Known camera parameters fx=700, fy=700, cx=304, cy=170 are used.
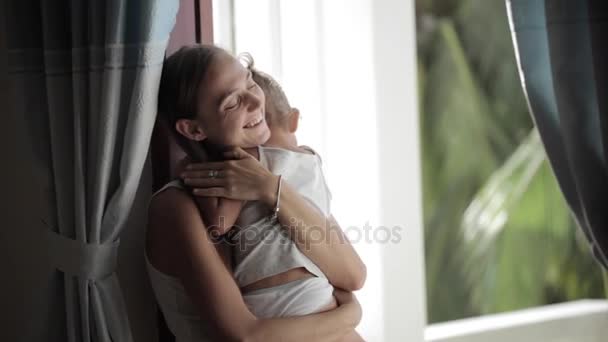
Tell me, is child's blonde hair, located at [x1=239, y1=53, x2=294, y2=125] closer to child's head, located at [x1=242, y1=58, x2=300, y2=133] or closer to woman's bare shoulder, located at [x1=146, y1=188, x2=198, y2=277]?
child's head, located at [x1=242, y1=58, x2=300, y2=133]

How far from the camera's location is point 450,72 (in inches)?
92.8

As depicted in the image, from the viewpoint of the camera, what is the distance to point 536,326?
2018 millimetres

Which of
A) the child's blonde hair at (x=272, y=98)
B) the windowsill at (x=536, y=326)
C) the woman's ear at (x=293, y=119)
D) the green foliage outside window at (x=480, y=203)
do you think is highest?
the child's blonde hair at (x=272, y=98)

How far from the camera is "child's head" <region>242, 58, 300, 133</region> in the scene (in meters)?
1.40

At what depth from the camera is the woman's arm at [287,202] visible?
1.27 metres

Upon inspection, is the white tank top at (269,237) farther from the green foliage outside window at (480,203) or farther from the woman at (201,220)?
the green foliage outside window at (480,203)

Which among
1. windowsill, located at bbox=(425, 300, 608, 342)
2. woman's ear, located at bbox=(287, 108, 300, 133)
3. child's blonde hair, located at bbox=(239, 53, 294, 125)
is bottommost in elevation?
windowsill, located at bbox=(425, 300, 608, 342)

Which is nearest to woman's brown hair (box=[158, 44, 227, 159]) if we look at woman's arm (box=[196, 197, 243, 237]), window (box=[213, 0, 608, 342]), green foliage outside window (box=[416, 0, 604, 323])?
woman's arm (box=[196, 197, 243, 237])

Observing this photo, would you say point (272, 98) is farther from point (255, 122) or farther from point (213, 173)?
point (213, 173)

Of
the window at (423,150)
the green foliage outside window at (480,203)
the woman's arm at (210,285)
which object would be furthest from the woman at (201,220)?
the green foliage outside window at (480,203)

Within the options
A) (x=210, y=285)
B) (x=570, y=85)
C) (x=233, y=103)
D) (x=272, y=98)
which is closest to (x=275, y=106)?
(x=272, y=98)

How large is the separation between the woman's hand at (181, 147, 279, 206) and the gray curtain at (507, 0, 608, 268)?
0.71m

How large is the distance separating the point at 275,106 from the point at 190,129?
0.20 m

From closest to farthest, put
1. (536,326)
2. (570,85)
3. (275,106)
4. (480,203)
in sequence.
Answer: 1. (275,106)
2. (570,85)
3. (536,326)
4. (480,203)
